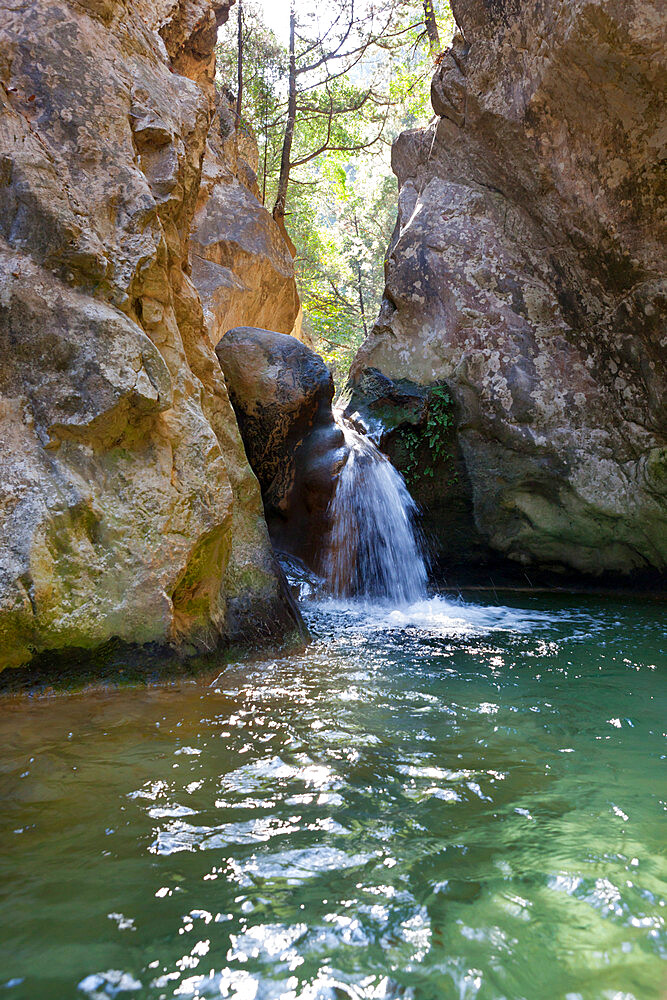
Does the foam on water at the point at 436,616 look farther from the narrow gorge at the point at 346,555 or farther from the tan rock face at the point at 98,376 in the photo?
the tan rock face at the point at 98,376

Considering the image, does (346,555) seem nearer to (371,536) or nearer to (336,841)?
(371,536)

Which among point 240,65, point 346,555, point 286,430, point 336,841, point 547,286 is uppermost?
point 240,65

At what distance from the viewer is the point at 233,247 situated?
1218 centimetres

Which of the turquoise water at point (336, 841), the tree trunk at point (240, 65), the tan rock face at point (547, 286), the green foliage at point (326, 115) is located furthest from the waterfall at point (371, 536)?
the tree trunk at point (240, 65)

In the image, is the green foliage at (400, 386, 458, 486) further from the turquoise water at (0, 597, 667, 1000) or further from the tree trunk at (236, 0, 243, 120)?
the tree trunk at (236, 0, 243, 120)

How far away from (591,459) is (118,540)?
18.0 ft

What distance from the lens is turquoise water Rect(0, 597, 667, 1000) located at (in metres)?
1.51

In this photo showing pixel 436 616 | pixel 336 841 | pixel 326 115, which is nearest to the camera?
pixel 336 841

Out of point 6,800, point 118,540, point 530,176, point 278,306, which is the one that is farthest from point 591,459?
point 278,306

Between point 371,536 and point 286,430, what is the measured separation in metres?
1.48

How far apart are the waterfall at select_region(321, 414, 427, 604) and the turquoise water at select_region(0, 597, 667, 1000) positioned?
2.95 m

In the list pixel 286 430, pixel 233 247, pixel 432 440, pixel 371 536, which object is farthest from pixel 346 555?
pixel 233 247

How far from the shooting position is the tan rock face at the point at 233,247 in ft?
37.6

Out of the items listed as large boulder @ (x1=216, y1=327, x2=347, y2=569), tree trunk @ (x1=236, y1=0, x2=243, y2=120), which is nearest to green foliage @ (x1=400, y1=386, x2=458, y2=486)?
large boulder @ (x1=216, y1=327, x2=347, y2=569)
